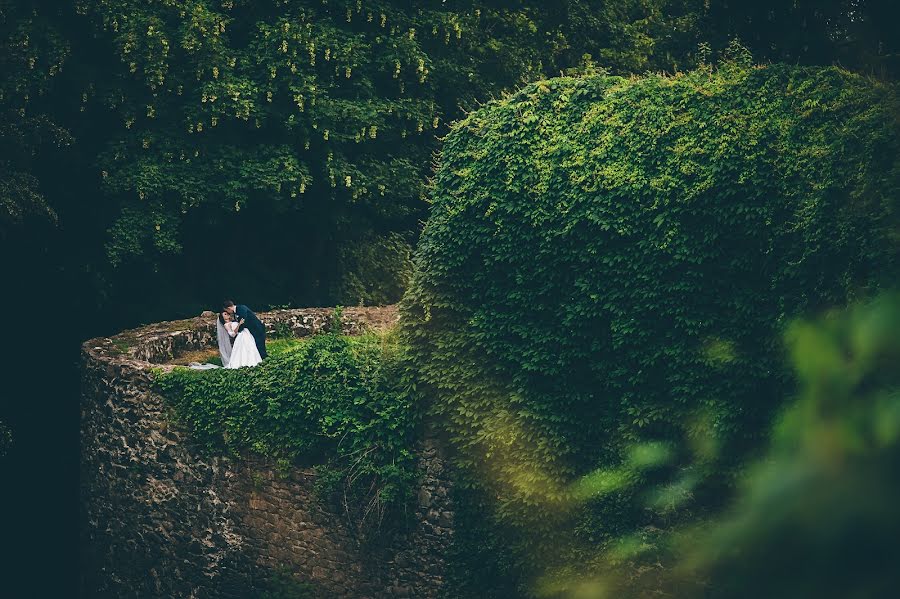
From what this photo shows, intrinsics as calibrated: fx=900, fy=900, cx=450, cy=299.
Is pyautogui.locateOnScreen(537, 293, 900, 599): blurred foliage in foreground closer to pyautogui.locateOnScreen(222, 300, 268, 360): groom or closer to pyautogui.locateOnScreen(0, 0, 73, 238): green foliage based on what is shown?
pyautogui.locateOnScreen(222, 300, 268, 360): groom

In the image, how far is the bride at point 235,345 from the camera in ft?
48.5

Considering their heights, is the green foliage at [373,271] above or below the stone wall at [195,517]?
above

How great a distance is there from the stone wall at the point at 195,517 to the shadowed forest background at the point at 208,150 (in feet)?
10.7

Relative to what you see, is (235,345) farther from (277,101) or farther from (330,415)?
(277,101)

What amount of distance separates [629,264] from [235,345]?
7.42m

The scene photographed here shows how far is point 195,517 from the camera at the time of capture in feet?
44.7

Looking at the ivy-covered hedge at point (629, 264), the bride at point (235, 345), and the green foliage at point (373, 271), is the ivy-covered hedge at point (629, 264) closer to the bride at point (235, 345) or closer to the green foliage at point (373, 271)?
the bride at point (235, 345)

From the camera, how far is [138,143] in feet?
61.2

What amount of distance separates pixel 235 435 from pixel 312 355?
5.40 ft

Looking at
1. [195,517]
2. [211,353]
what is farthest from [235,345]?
[195,517]

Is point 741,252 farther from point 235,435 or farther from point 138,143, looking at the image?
point 138,143

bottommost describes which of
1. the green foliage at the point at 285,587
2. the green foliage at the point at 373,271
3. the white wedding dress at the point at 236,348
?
the green foliage at the point at 285,587

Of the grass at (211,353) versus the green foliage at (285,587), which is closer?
the green foliage at (285,587)

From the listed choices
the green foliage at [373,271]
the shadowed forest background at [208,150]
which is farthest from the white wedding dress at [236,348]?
the green foliage at [373,271]
